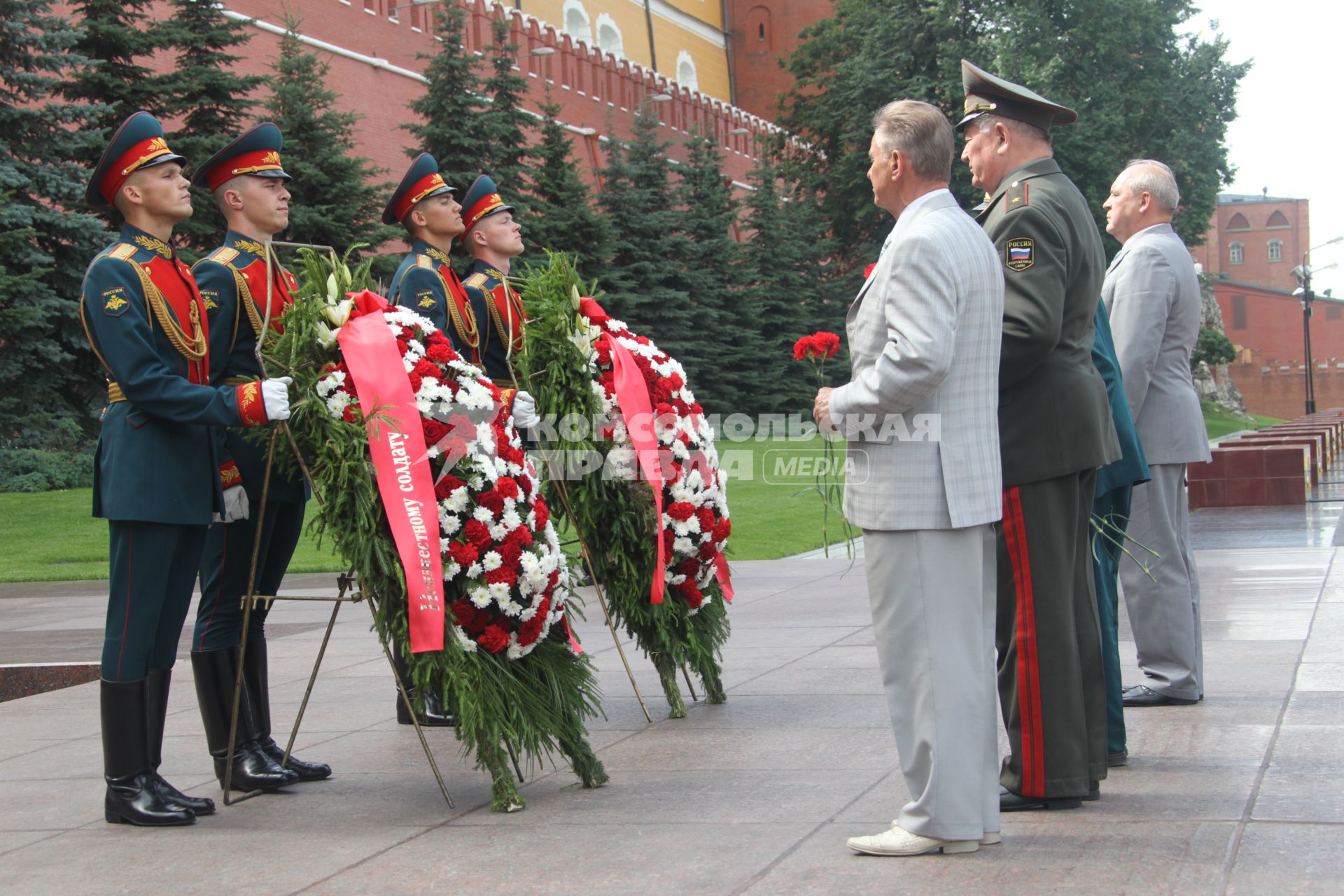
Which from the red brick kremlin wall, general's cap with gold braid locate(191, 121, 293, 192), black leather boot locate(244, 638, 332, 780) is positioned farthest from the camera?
the red brick kremlin wall

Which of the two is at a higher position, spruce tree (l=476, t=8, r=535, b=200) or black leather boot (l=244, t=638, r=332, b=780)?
spruce tree (l=476, t=8, r=535, b=200)

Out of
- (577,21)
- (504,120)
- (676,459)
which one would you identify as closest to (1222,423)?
(577,21)

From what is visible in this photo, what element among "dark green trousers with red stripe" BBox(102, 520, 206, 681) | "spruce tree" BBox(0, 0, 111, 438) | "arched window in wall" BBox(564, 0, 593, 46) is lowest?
"dark green trousers with red stripe" BBox(102, 520, 206, 681)

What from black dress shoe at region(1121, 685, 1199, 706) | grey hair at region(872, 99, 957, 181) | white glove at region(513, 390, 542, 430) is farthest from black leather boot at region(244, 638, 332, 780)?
black dress shoe at region(1121, 685, 1199, 706)

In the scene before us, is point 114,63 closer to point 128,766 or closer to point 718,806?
point 128,766

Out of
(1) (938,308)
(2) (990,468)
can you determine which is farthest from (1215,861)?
(1) (938,308)

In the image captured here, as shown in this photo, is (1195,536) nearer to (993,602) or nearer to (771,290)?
(993,602)

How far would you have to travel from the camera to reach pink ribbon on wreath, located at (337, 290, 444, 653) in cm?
414

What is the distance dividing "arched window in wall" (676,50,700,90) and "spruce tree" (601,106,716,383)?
697 inches

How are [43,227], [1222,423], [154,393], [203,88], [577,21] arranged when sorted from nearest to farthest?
[154,393]
[43,227]
[203,88]
[1222,423]
[577,21]

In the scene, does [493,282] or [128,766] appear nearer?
[128,766]

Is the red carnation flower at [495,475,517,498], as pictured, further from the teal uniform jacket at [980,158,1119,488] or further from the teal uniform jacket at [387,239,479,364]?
the teal uniform jacket at [980,158,1119,488]

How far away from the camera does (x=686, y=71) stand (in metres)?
54.8

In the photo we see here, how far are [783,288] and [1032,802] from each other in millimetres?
37614
